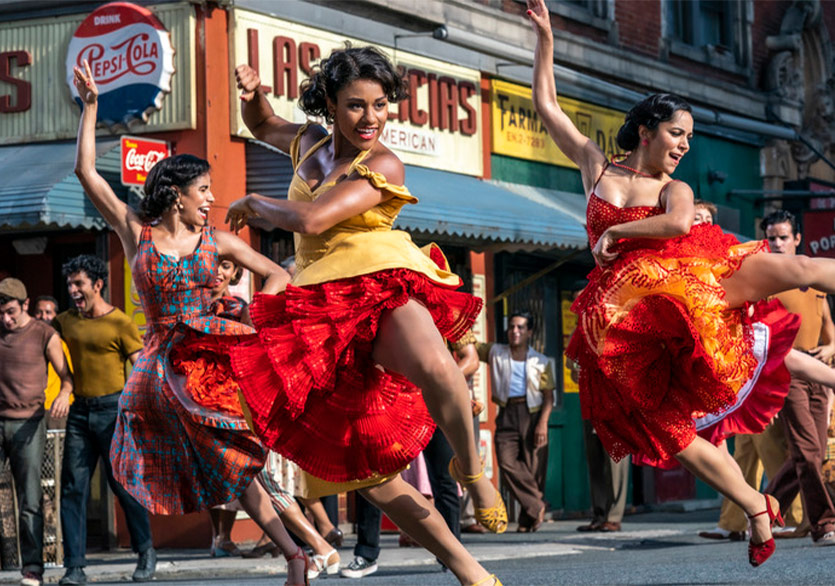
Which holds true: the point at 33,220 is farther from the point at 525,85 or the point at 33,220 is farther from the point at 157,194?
the point at 525,85

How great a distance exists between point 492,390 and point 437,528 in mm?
9474

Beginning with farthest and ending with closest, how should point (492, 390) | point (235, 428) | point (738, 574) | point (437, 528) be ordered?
point (492, 390) → point (738, 574) → point (235, 428) → point (437, 528)

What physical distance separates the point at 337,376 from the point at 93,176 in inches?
93.1

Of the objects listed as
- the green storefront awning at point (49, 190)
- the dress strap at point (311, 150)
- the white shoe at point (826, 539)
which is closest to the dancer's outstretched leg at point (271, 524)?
the dress strap at point (311, 150)

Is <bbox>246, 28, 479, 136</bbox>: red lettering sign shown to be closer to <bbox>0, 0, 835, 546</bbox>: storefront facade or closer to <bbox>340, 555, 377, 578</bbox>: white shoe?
<bbox>0, 0, 835, 546</bbox>: storefront facade

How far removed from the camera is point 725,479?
23.4ft

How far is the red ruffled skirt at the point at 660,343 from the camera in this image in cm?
725

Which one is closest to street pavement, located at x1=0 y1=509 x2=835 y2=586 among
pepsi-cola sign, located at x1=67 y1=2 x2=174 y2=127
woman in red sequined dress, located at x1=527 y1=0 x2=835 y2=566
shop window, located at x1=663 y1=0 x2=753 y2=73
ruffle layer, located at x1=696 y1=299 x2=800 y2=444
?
ruffle layer, located at x1=696 y1=299 x2=800 y2=444

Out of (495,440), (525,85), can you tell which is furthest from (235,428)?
(525,85)

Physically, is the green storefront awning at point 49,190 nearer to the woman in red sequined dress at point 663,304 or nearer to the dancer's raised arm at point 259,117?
the dancer's raised arm at point 259,117

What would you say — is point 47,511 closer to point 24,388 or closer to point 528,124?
point 24,388

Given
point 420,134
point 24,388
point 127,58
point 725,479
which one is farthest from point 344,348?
point 420,134

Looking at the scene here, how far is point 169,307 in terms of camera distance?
8.00 m

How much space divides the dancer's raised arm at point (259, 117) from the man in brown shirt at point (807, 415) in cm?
515
